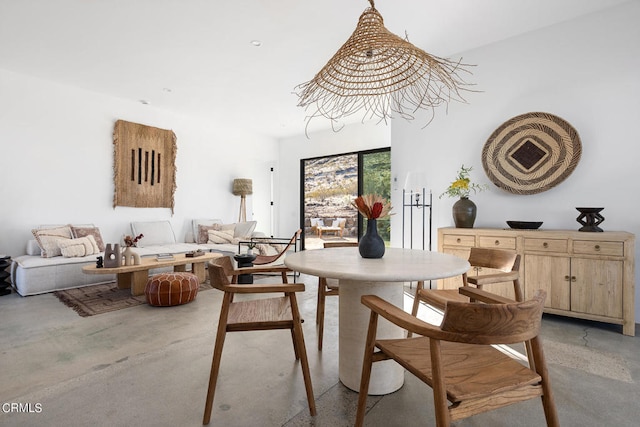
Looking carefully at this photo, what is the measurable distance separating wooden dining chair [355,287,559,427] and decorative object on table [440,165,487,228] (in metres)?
2.32

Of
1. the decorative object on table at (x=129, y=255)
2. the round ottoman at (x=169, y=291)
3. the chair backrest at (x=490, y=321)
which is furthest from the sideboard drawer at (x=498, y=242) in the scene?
the decorative object on table at (x=129, y=255)

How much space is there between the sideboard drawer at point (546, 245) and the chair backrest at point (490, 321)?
7.37 ft

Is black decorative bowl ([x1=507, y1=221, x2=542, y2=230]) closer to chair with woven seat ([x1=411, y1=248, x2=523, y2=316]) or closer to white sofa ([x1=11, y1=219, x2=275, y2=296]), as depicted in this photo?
chair with woven seat ([x1=411, y1=248, x2=523, y2=316])

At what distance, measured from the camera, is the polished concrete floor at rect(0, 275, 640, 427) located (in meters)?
1.46

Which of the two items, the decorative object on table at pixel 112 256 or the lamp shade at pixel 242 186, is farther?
the lamp shade at pixel 242 186

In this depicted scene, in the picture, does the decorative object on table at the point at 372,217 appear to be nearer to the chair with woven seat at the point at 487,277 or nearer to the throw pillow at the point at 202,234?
the chair with woven seat at the point at 487,277

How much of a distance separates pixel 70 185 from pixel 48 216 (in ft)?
1.69

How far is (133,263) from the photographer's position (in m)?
3.64

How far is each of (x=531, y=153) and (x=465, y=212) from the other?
0.86m

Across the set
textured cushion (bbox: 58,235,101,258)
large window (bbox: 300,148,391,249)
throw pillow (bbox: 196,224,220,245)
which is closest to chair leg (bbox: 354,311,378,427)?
textured cushion (bbox: 58,235,101,258)

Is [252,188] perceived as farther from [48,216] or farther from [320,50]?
[320,50]

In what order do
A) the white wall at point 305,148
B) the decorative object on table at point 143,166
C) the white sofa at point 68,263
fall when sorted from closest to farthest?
the white sofa at point 68,263 < the decorative object on table at point 143,166 < the white wall at point 305,148

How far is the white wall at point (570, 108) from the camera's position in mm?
2752

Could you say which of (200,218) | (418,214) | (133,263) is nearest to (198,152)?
(200,218)
